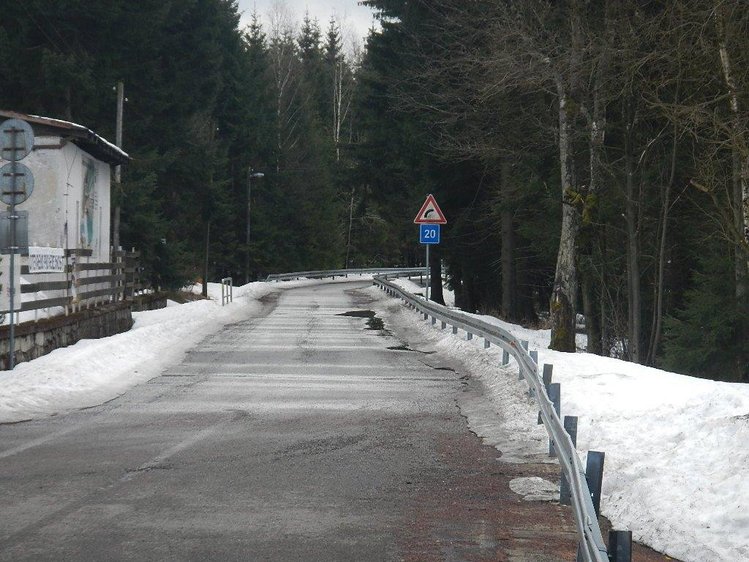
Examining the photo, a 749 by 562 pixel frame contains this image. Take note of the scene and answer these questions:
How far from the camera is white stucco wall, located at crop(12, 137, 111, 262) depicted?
2120 cm

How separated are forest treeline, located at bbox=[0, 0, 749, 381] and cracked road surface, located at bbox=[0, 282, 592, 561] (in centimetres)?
846

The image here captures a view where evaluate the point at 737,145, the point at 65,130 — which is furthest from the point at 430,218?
the point at 737,145

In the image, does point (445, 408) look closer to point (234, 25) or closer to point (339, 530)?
point (339, 530)

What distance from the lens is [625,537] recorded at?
455cm

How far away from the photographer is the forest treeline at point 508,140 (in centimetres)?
2039

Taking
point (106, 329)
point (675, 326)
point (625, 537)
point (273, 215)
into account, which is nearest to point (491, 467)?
point (625, 537)

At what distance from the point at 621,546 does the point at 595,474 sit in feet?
5.40

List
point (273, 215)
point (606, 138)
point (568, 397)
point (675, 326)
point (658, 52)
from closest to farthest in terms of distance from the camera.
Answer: point (568, 397)
point (658, 52)
point (675, 326)
point (606, 138)
point (273, 215)

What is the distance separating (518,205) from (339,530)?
24.4 m

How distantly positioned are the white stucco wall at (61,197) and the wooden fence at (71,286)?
81 cm

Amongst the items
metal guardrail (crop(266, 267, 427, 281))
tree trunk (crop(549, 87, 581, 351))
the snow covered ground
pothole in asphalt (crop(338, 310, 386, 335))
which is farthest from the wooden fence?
metal guardrail (crop(266, 267, 427, 281))

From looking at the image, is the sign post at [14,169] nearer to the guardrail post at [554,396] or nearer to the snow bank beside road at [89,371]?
the snow bank beside road at [89,371]

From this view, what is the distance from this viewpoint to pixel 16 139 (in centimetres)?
1488

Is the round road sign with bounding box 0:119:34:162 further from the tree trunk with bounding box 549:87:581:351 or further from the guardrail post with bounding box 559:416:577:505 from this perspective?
the tree trunk with bounding box 549:87:581:351
